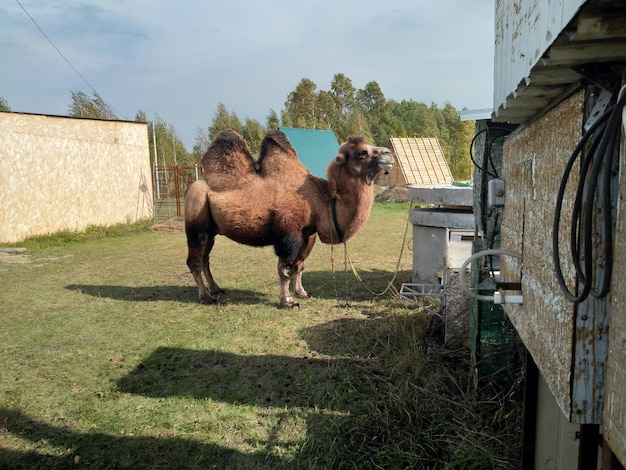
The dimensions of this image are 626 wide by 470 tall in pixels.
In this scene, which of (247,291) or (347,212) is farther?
(247,291)

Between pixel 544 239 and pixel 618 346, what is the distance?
0.56 meters

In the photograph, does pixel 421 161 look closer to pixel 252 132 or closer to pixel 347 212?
pixel 252 132

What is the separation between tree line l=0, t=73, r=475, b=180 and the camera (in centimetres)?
2595

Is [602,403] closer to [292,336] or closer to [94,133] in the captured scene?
[292,336]

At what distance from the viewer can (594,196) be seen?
124cm

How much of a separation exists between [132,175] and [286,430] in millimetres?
14394

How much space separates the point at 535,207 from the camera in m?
1.82

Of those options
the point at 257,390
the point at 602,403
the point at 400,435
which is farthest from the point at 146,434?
the point at 602,403

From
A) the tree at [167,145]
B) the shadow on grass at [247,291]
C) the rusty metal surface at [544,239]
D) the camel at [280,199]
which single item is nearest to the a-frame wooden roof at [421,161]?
the tree at [167,145]

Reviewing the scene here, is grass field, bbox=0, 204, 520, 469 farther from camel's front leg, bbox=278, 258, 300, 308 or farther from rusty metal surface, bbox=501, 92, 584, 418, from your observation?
rusty metal surface, bbox=501, 92, 584, 418

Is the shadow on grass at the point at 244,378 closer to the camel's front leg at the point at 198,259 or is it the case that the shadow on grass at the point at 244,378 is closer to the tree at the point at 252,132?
the camel's front leg at the point at 198,259

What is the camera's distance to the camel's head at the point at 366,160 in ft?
19.1

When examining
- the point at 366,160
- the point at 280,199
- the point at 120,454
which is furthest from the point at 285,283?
the point at 120,454

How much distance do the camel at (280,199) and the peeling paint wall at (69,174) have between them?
27.7 feet
